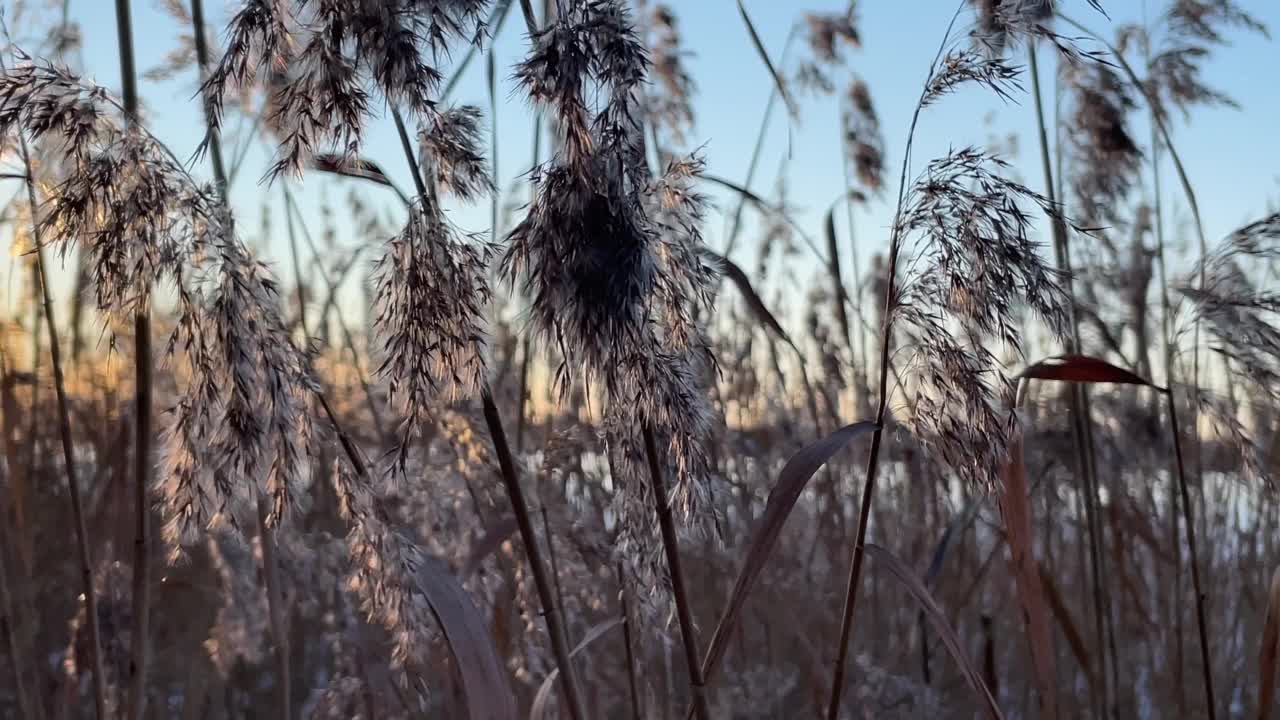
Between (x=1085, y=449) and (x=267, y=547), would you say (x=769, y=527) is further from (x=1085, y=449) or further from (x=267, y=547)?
(x=1085, y=449)

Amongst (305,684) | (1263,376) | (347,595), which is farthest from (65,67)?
(305,684)

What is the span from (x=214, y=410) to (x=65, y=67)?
336 millimetres

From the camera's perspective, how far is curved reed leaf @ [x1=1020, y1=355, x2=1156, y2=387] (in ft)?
4.03

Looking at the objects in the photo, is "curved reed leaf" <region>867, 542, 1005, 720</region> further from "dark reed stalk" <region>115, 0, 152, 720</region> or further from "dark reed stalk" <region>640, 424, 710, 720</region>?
"dark reed stalk" <region>115, 0, 152, 720</region>

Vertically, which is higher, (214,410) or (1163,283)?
(1163,283)

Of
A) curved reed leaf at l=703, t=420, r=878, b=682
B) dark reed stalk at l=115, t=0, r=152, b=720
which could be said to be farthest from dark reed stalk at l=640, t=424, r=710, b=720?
dark reed stalk at l=115, t=0, r=152, b=720

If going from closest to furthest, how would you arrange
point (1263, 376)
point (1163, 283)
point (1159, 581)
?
point (1263, 376)
point (1163, 283)
point (1159, 581)

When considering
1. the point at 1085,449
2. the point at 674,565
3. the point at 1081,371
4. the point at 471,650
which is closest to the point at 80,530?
the point at 471,650

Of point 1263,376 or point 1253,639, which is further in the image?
point 1253,639

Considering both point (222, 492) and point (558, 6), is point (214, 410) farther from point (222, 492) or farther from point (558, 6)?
point (558, 6)

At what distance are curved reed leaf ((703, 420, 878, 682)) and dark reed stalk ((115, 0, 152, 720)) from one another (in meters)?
0.53

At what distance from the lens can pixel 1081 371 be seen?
1.26 m

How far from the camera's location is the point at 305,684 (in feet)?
9.02

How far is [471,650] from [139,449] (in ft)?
1.13
